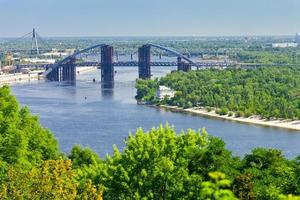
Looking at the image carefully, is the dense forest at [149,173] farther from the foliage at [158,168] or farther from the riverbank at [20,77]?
the riverbank at [20,77]

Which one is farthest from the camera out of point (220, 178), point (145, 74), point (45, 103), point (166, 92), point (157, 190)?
point (145, 74)

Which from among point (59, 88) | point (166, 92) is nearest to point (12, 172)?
point (166, 92)

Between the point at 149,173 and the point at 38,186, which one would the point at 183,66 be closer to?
the point at 149,173

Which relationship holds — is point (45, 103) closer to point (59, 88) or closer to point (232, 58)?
point (59, 88)

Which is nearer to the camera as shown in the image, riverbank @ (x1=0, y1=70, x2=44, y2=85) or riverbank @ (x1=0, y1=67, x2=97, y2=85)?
riverbank @ (x1=0, y1=70, x2=44, y2=85)

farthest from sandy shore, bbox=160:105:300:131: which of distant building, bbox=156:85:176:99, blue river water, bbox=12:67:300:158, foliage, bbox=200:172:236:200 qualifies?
foliage, bbox=200:172:236:200

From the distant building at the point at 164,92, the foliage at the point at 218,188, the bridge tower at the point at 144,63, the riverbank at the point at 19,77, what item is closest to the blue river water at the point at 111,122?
the distant building at the point at 164,92

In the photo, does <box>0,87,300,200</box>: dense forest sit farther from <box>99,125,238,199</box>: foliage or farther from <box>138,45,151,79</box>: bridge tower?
<box>138,45,151,79</box>: bridge tower

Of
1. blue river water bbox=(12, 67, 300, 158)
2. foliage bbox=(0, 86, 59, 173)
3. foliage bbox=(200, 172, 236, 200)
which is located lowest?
blue river water bbox=(12, 67, 300, 158)
